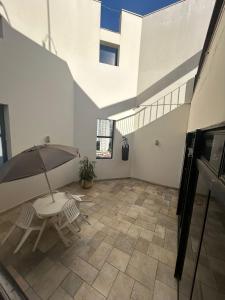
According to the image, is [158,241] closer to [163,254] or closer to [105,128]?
[163,254]

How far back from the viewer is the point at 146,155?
510cm

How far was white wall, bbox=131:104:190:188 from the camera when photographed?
4.48 meters

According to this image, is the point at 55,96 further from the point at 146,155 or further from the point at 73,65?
the point at 146,155

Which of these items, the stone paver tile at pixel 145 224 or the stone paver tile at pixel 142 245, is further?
the stone paver tile at pixel 145 224

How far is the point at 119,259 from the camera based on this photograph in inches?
83.3

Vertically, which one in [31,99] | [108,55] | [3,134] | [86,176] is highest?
[108,55]

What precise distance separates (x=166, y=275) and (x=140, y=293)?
18.4 inches

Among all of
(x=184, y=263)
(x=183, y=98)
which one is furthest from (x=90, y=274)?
(x=183, y=98)

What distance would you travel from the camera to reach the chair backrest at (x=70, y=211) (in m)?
2.26

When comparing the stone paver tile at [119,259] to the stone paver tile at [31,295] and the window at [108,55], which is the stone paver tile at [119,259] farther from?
the window at [108,55]

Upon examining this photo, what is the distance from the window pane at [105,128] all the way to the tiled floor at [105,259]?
255 centimetres

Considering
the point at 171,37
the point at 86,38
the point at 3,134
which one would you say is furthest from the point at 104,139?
the point at 171,37

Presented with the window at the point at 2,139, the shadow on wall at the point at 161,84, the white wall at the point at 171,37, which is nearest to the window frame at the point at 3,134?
the window at the point at 2,139

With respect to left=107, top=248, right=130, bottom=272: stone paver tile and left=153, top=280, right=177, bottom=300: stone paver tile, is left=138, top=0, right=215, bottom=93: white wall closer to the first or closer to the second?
left=107, top=248, right=130, bottom=272: stone paver tile
